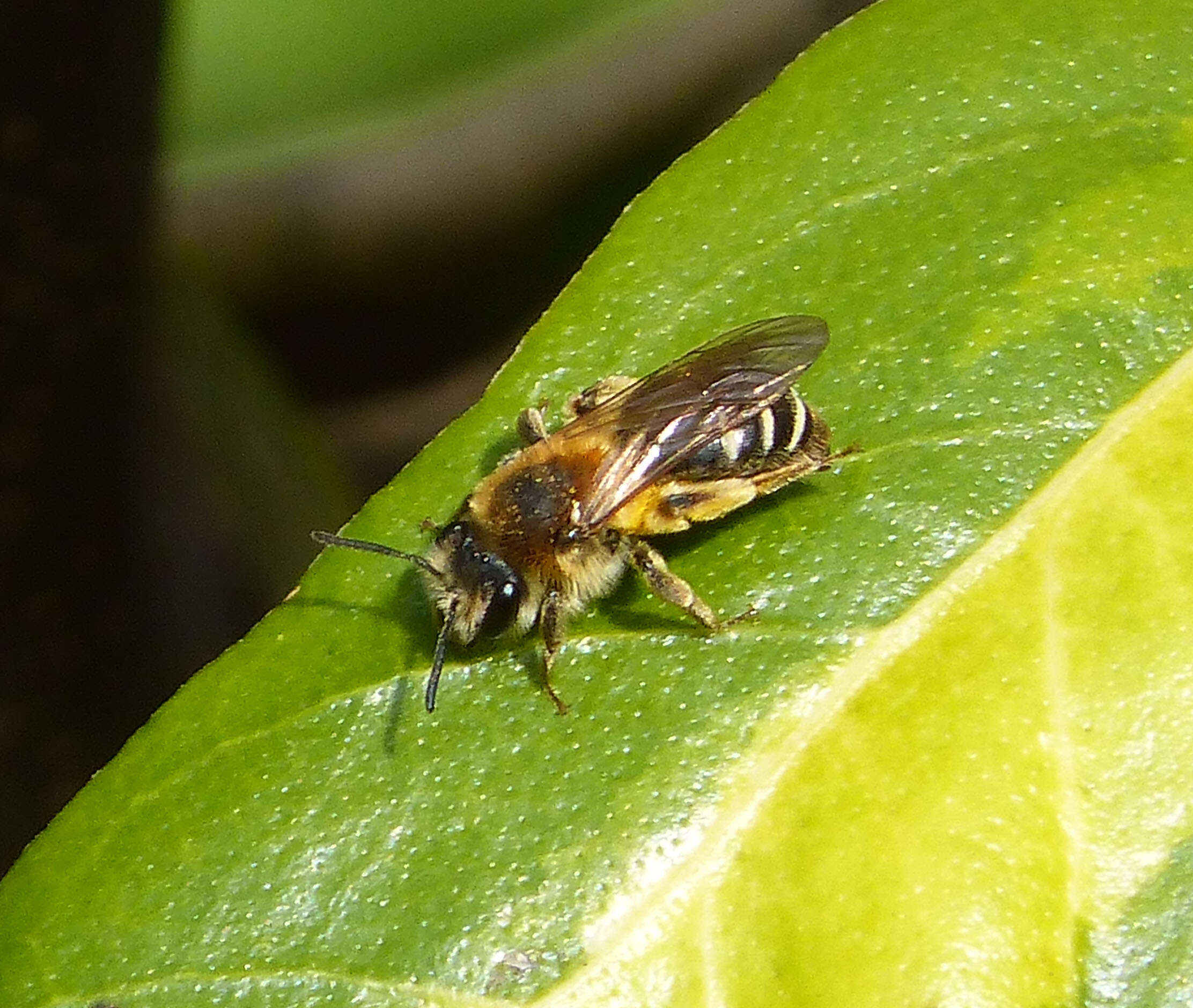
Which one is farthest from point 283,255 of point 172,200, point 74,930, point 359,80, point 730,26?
point 74,930

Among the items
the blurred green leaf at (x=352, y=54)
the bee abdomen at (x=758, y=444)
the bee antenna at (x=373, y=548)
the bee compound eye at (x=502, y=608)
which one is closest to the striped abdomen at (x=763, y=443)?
the bee abdomen at (x=758, y=444)

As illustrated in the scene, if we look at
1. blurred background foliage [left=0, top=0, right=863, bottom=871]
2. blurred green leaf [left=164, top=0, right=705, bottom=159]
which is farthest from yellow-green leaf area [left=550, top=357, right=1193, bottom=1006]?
blurred green leaf [left=164, top=0, right=705, bottom=159]

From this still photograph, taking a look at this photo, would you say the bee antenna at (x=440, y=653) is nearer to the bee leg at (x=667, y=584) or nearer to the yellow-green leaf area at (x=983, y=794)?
the bee leg at (x=667, y=584)

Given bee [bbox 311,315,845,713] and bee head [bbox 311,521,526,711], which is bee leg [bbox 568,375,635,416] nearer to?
bee [bbox 311,315,845,713]

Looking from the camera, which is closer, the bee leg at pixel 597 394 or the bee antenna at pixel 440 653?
the bee antenna at pixel 440 653

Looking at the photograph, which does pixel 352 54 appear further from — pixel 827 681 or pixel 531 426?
pixel 827 681

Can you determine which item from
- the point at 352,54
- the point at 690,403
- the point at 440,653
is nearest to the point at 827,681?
the point at 440,653

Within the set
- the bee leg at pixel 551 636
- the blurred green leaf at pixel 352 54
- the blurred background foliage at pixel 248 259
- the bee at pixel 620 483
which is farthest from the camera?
the blurred green leaf at pixel 352 54
